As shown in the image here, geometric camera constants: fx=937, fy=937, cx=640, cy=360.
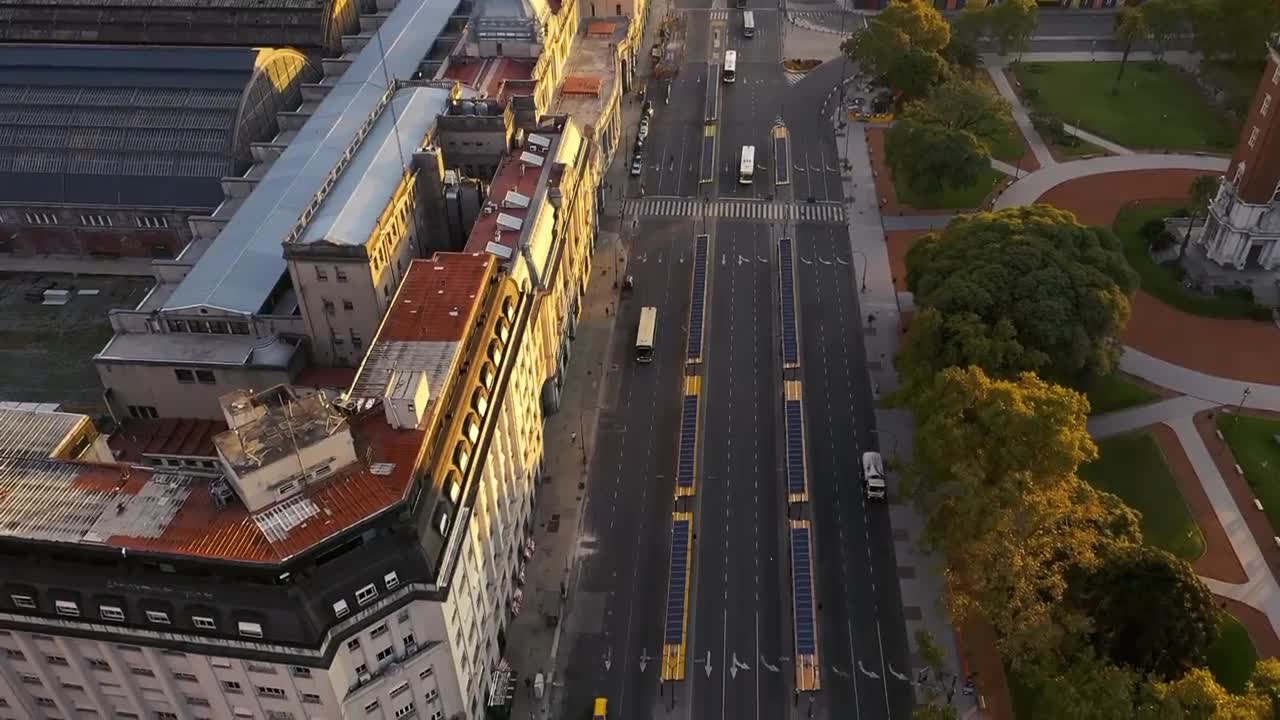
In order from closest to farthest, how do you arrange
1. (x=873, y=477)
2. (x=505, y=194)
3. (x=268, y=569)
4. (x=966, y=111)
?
(x=268, y=569)
(x=873, y=477)
(x=505, y=194)
(x=966, y=111)

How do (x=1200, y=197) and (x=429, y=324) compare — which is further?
(x=1200, y=197)

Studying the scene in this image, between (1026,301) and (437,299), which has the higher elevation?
(1026,301)

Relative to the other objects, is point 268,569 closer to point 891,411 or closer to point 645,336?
point 645,336

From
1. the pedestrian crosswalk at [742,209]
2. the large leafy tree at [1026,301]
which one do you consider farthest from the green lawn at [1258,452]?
the pedestrian crosswalk at [742,209]

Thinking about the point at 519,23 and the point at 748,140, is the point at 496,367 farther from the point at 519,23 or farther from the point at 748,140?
the point at 748,140

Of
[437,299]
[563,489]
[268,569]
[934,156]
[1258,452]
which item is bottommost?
[268,569]

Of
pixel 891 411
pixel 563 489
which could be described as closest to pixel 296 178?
pixel 563 489
